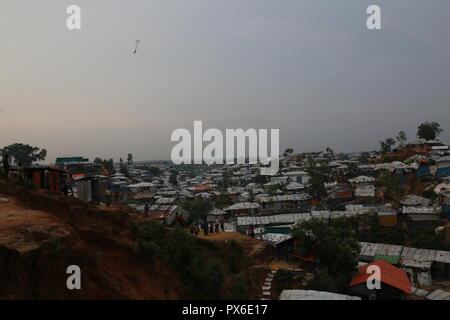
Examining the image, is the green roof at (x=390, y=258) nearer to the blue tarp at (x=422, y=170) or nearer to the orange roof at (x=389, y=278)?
the orange roof at (x=389, y=278)

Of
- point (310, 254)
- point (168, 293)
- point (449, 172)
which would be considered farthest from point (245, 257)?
point (449, 172)

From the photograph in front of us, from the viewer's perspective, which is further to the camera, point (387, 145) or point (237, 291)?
point (387, 145)

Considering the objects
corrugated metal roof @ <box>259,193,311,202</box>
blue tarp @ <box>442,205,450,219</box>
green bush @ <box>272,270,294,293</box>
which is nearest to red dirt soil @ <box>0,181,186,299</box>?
green bush @ <box>272,270,294,293</box>

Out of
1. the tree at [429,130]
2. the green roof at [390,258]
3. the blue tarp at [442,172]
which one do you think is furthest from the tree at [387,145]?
the green roof at [390,258]

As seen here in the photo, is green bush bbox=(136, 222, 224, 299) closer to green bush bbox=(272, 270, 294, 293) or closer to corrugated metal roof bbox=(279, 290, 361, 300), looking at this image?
corrugated metal roof bbox=(279, 290, 361, 300)

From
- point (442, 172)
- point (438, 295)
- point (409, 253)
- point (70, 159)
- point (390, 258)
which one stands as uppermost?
point (70, 159)

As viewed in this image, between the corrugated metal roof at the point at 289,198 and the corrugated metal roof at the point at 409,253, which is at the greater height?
the corrugated metal roof at the point at 289,198

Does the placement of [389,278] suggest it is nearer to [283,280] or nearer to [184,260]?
[283,280]

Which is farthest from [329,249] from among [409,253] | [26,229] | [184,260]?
[26,229]
